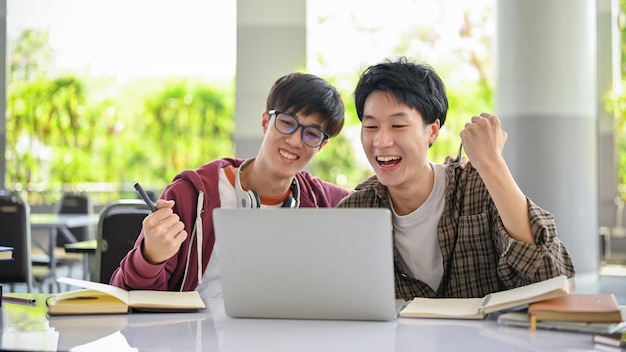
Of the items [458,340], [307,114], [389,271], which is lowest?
[458,340]

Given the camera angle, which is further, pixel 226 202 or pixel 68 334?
pixel 226 202

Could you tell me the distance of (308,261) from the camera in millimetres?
1521

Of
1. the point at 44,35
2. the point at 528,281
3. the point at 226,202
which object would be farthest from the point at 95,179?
the point at 528,281

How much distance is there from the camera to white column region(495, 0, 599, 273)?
567 centimetres

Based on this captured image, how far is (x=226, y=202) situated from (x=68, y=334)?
82 centimetres

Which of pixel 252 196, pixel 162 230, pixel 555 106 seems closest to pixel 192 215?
pixel 252 196

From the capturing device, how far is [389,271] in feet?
4.95

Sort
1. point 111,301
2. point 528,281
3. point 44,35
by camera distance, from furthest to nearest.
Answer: point 44,35
point 528,281
point 111,301

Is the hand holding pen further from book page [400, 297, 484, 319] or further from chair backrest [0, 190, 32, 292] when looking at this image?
chair backrest [0, 190, 32, 292]

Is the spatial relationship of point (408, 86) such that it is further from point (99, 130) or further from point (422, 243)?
point (99, 130)

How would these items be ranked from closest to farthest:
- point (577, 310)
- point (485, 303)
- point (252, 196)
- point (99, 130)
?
point (577, 310)
point (485, 303)
point (252, 196)
point (99, 130)

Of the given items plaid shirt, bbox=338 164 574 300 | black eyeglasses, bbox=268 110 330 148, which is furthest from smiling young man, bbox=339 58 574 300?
black eyeglasses, bbox=268 110 330 148

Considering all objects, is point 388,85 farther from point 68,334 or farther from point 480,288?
point 68,334

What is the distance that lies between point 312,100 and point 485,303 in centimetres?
76
